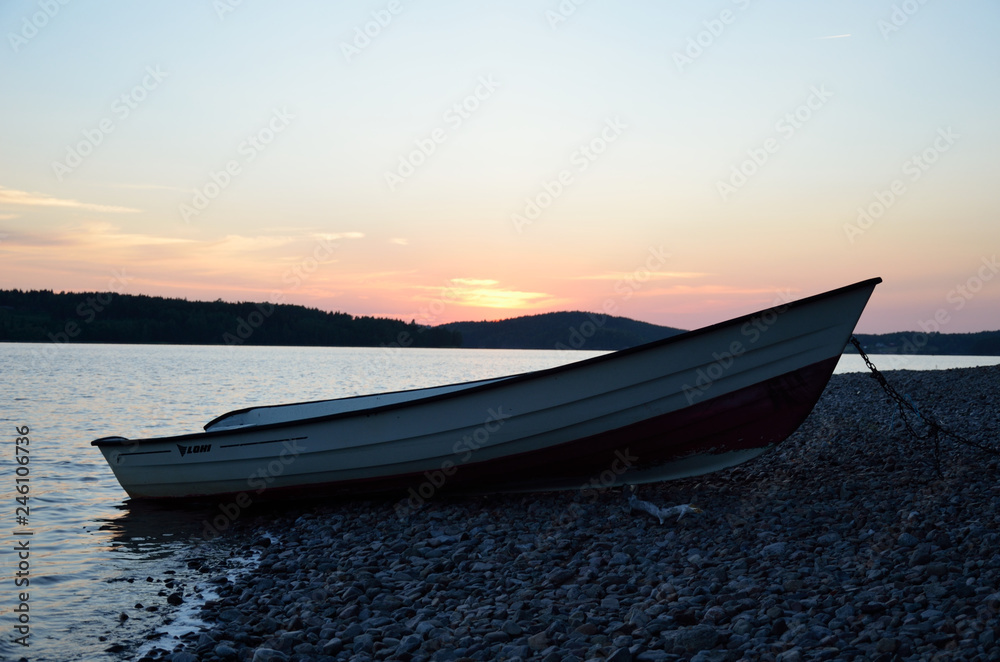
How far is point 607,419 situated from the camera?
725 cm

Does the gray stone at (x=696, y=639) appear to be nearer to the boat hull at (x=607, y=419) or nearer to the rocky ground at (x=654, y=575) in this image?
the rocky ground at (x=654, y=575)

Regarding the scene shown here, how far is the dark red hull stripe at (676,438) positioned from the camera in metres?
7.11

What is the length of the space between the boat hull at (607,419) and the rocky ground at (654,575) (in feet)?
1.19

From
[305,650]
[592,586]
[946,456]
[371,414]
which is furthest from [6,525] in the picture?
[946,456]

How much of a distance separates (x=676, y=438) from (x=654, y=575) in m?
2.56

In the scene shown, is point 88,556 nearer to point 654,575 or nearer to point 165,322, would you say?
point 654,575

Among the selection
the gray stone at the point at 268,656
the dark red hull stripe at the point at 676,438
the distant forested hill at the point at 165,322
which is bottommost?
the gray stone at the point at 268,656

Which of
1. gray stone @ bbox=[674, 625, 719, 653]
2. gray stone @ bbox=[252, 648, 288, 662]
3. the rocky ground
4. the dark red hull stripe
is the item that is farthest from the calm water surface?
gray stone @ bbox=[674, 625, 719, 653]

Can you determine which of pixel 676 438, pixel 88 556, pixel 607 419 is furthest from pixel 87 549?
pixel 676 438

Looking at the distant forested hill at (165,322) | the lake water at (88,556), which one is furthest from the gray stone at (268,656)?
the distant forested hill at (165,322)

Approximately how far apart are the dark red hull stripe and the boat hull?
0.04 feet

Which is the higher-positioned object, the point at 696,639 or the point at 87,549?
the point at 87,549

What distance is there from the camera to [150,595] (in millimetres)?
6129

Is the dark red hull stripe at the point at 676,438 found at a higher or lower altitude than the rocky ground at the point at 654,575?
higher
